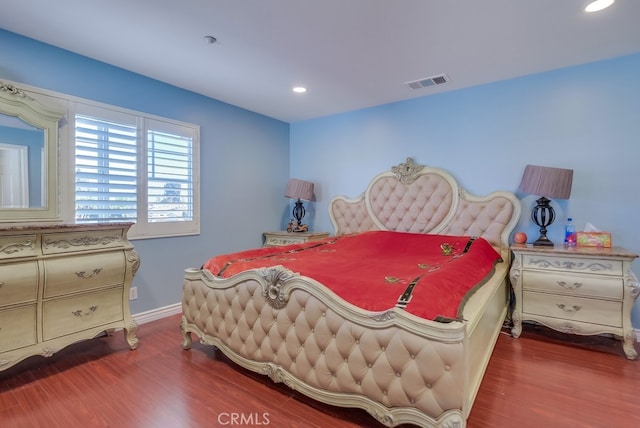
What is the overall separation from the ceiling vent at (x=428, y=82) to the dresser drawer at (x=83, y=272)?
324 centimetres

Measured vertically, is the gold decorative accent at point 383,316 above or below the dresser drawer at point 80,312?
above

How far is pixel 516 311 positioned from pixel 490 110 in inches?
81.6

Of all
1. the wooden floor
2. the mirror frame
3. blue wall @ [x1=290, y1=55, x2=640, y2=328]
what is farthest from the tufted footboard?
blue wall @ [x1=290, y1=55, x2=640, y2=328]

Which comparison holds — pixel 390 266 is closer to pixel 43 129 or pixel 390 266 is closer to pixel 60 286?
pixel 60 286

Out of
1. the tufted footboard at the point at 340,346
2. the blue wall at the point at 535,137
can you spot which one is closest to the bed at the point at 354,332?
the tufted footboard at the point at 340,346

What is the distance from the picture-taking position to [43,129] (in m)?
2.61

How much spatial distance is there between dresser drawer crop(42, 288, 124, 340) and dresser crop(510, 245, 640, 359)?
3.44m

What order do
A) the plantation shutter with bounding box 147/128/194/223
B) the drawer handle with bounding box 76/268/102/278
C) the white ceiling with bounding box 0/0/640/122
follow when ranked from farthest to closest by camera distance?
the plantation shutter with bounding box 147/128/194/223 < the drawer handle with bounding box 76/268/102/278 < the white ceiling with bounding box 0/0/640/122

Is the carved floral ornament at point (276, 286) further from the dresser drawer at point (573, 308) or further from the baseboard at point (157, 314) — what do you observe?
the dresser drawer at point (573, 308)

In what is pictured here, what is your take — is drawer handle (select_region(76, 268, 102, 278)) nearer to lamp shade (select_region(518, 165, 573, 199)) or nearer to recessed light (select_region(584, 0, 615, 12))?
lamp shade (select_region(518, 165, 573, 199))

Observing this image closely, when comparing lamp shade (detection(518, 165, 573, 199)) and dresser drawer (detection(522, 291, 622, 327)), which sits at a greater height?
lamp shade (detection(518, 165, 573, 199))

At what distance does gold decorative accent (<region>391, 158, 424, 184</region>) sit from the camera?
12.5 ft

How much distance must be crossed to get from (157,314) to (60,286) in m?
1.23

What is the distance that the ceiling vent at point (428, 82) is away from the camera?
3.25 metres
